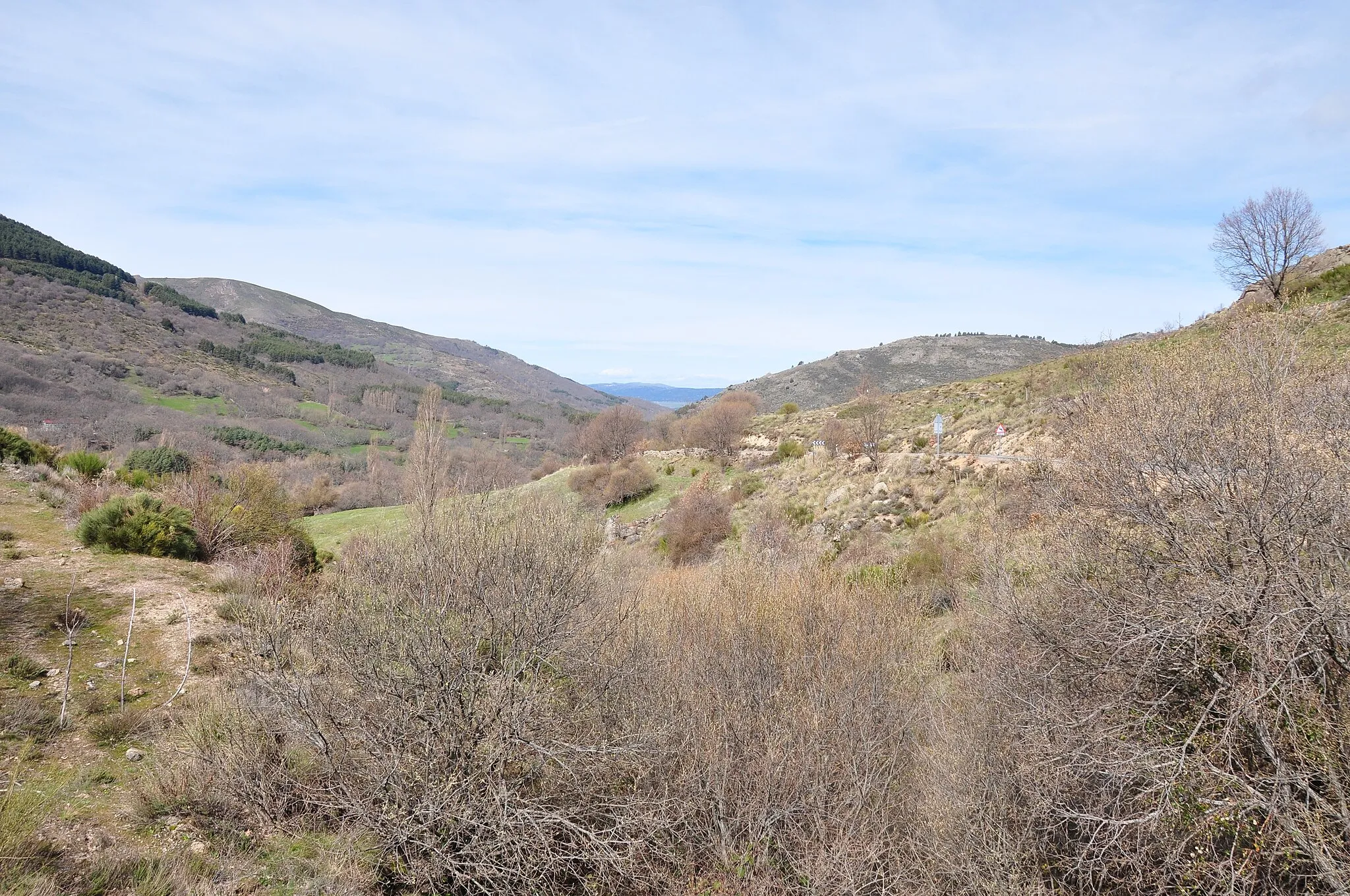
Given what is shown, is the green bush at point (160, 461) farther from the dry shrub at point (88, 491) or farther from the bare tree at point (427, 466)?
the bare tree at point (427, 466)

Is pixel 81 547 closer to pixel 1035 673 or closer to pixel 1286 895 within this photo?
pixel 1035 673

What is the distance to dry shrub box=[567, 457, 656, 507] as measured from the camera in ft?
94.1

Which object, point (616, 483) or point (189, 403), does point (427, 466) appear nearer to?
point (616, 483)

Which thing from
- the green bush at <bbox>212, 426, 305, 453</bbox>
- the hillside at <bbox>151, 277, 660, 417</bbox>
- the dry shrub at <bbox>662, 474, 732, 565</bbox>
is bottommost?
the green bush at <bbox>212, 426, 305, 453</bbox>

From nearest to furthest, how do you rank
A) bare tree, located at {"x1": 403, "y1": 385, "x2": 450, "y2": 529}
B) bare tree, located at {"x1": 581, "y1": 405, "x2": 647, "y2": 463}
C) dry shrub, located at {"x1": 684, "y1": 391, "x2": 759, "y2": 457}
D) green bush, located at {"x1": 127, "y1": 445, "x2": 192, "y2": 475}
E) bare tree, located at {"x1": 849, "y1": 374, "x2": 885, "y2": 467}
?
bare tree, located at {"x1": 403, "y1": 385, "x2": 450, "y2": 529} < bare tree, located at {"x1": 849, "y1": 374, "x2": 885, "y2": 467} < green bush, located at {"x1": 127, "y1": 445, "x2": 192, "y2": 475} < dry shrub, located at {"x1": 684, "y1": 391, "x2": 759, "y2": 457} < bare tree, located at {"x1": 581, "y1": 405, "x2": 647, "y2": 463}

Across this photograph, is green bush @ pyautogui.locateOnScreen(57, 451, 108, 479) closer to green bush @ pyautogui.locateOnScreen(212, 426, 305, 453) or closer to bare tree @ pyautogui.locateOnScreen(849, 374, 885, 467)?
bare tree @ pyautogui.locateOnScreen(849, 374, 885, 467)

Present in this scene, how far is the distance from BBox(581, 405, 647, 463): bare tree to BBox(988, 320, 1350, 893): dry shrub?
34735mm

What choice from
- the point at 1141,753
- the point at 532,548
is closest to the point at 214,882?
the point at 532,548

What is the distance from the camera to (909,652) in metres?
10.1

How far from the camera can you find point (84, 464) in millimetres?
20000

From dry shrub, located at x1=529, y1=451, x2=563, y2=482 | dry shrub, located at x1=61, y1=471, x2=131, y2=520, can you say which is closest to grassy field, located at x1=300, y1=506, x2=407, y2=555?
dry shrub, located at x1=61, y1=471, x2=131, y2=520

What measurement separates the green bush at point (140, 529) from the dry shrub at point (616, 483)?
1489 cm

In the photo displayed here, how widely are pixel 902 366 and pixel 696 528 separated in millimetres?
66354

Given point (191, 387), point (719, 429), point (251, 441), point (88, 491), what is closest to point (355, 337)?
point (191, 387)
